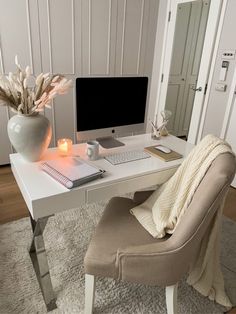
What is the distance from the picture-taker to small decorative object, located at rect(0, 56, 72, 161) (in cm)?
129

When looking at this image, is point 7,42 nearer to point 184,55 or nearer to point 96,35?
point 96,35

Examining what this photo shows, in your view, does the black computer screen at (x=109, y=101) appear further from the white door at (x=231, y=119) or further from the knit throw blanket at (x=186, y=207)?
the white door at (x=231, y=119)

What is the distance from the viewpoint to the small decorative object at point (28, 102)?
4.24 feet

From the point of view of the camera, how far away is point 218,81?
9.12 feet

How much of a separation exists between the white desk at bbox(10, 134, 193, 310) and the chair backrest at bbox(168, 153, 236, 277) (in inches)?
15.7

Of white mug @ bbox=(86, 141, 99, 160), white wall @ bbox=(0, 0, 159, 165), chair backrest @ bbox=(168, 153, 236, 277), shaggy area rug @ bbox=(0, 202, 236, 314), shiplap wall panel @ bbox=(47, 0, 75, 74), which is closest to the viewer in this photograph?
chair backrest @ bbox=(168, 153, 236, 277)

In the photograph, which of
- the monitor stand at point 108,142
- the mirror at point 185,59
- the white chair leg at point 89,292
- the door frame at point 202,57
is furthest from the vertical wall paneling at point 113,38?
the white chair leg at point 89,292

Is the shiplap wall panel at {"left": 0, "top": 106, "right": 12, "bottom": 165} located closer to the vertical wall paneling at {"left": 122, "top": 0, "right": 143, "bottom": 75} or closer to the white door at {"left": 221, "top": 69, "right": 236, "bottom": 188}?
the vertical wall paneling at {"left": 122, "top": 0, "right": 143, "bottom": 75}

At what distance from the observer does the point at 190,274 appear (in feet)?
4.96

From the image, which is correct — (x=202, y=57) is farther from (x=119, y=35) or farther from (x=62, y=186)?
(x=62, y=186)

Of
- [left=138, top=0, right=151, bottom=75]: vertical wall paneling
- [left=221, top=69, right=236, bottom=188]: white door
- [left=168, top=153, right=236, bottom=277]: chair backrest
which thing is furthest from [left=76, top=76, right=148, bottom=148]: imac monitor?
[left=138, top=0, right=151, bottom=75]: vertical wall paneling

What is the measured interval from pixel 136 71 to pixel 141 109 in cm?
189

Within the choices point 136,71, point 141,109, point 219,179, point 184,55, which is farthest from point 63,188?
point 184,55

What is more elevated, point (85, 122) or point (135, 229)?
point (85, 122)
